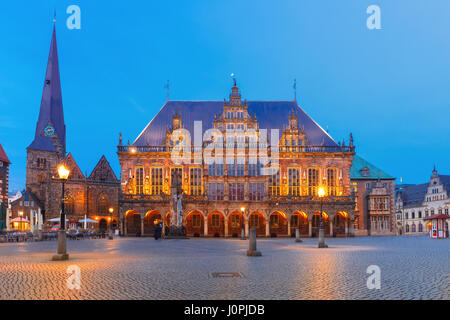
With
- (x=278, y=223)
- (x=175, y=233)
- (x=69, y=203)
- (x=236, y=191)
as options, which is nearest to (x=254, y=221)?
(x=278, y=223)

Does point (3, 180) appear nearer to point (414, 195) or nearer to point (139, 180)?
point (139, 180)

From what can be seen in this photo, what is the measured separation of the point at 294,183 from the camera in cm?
5594

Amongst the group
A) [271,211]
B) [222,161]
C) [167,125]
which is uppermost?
[167,125]

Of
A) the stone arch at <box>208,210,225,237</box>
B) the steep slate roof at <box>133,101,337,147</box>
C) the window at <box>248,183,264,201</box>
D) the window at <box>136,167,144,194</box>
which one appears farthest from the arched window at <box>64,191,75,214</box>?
the window at <box>248,183,264,201</box>

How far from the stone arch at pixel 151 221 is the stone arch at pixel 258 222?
11276mm

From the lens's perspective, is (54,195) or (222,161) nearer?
(222,161)

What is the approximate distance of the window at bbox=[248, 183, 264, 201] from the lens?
54.4 metres

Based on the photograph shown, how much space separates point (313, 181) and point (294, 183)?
2420 millimetres
